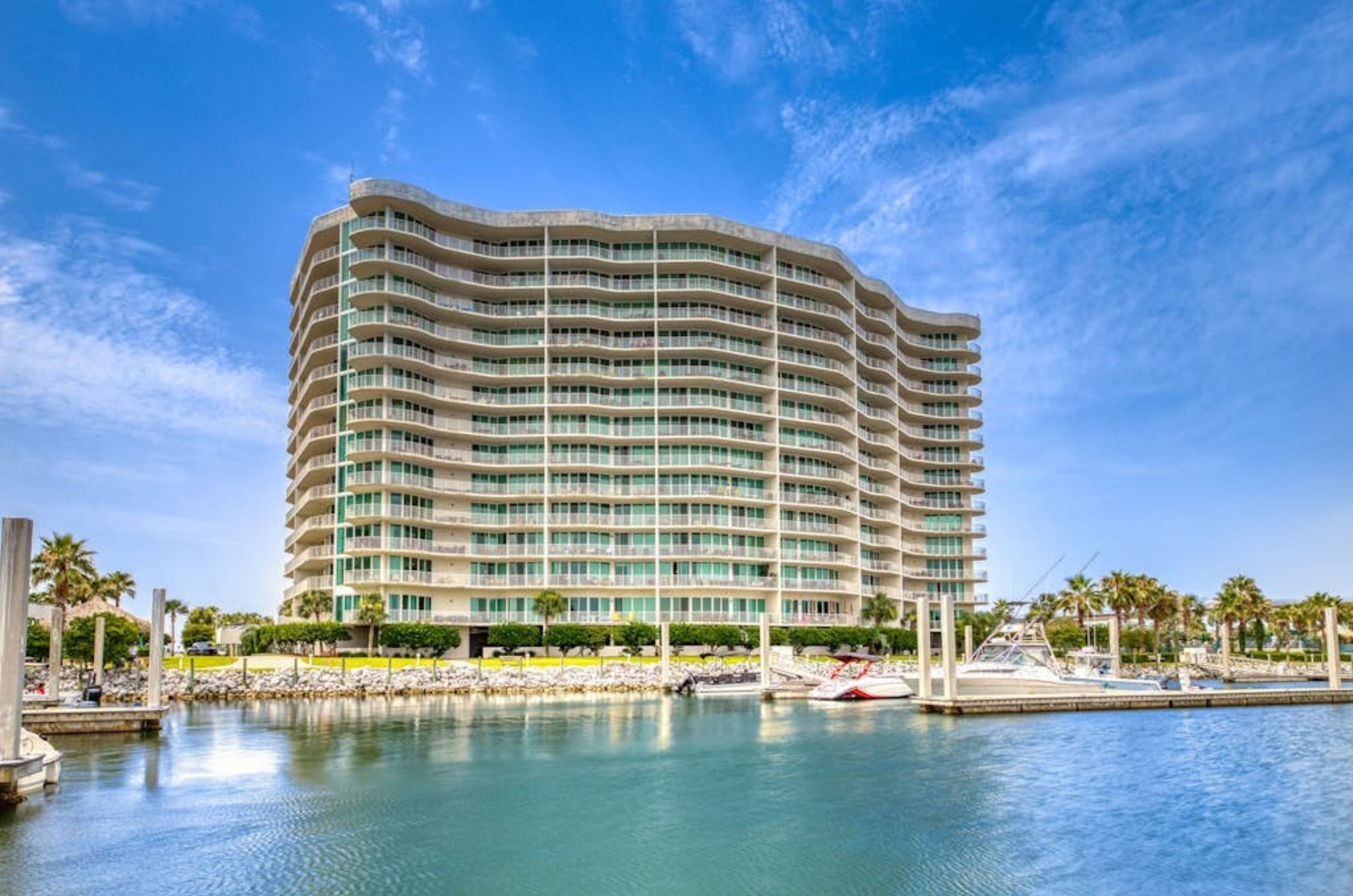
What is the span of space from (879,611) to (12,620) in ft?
293

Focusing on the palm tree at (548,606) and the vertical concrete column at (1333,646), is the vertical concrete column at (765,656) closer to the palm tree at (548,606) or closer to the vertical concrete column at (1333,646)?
the palm tree at (548,606)

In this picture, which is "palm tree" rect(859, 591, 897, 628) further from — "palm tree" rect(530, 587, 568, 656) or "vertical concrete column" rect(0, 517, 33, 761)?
"vertical concrete column" rect(0, 517, 33, 761)

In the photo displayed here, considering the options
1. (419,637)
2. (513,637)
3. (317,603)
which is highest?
(317,603)

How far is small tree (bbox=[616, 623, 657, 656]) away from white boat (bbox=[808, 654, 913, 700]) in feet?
82.5

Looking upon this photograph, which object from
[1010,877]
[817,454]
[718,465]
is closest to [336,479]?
[718,465]

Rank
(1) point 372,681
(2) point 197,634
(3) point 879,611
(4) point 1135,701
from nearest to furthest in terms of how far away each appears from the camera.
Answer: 1. (4) point 1135,701
2. (1) point 372,681
3. (3) point 879,611
4. (2) point 197,634

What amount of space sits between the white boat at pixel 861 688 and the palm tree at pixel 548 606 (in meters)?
29.0

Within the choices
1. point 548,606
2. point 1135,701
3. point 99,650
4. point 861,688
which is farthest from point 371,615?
point 1135,701

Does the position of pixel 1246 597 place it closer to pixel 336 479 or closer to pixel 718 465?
pixel 718 465

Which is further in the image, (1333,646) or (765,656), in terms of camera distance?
(765,656)

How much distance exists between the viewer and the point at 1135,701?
61094 mm

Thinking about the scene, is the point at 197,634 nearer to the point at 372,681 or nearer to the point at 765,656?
the point at 372,681

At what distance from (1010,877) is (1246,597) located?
101 metres

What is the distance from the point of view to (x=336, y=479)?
97.9 meters
